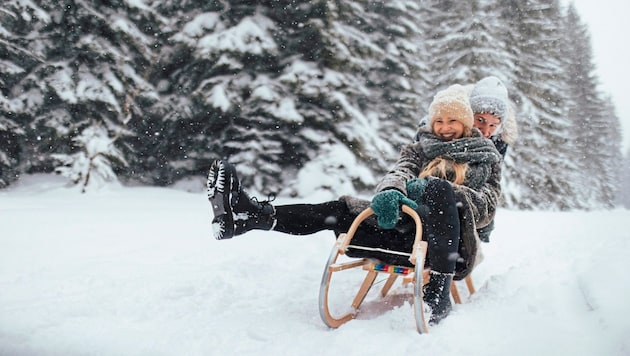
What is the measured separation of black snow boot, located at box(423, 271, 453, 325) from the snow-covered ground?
3.5 inches

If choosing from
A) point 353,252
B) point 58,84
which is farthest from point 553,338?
point 58,84

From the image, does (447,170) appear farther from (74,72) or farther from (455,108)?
(74,72)

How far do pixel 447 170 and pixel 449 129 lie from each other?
12.0 inches

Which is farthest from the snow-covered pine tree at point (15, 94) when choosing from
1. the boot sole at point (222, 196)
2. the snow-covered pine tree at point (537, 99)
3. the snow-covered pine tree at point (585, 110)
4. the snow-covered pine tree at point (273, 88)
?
the snow-covered pine tree at point (585, 110)

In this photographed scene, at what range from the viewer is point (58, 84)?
31.0 feet

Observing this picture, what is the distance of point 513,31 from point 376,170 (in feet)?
31.5

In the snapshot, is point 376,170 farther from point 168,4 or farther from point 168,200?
point 168,4

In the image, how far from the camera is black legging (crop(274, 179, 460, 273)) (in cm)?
241

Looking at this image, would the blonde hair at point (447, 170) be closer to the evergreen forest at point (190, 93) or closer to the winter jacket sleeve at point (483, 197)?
the winter jacket sleeve at point (483, 197)

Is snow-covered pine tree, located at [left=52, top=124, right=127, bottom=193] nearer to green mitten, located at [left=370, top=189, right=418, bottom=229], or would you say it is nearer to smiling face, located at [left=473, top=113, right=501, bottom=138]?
smiling face, located at [left=473, top=113, right=501, bottom=138]

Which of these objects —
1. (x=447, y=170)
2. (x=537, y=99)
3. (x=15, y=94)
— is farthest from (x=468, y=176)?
(x=537, y=99)

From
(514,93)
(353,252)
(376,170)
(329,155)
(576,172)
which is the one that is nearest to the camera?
(353,252)

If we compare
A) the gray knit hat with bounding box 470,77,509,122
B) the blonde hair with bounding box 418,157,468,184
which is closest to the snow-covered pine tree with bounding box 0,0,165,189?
the gray knit hat with bounding box 470,77,509,122

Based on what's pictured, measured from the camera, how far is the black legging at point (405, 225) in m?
2.41
